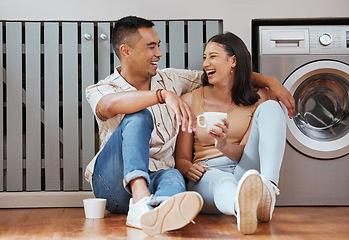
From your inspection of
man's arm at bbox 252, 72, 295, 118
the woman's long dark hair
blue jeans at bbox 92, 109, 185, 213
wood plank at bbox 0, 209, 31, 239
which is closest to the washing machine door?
man's arm at bbox 252, 72, 295, 118

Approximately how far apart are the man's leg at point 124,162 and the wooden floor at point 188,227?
0.34 ft

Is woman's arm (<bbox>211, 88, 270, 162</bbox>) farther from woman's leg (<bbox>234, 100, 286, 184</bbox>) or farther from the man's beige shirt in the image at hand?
the man's beige shirt

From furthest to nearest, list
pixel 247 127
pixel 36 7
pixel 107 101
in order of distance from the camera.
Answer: pixel 36 7, pixel 247 127, pixel 107 101

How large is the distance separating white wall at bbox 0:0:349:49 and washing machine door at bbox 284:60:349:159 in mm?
299

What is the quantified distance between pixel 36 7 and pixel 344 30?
158 cm

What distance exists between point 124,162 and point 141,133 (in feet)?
0.40

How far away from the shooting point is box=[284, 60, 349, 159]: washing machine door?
2.42 m

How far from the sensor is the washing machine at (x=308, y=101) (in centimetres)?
242

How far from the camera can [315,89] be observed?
2.51m

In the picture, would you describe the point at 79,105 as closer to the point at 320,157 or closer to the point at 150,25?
the point at 150,25

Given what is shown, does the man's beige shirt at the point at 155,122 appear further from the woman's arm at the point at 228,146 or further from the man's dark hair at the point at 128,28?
the woman's arm at the point at 228,146

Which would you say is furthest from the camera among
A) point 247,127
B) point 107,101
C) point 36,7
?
point 36,7

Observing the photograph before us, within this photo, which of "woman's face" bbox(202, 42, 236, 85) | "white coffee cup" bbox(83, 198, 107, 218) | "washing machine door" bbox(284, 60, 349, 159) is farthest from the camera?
"washing machine door" bbox(284, 60, 349, 159)

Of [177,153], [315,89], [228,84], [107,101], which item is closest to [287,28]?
[315,89]
